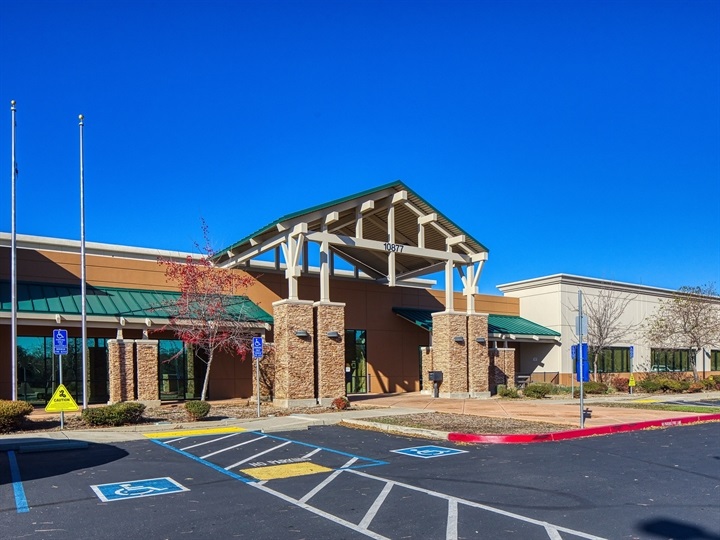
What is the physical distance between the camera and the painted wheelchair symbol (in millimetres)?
9312

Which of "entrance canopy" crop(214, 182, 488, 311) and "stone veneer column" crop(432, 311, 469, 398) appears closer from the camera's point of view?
"entrance canopy" crop(214, 182, 488, 311)

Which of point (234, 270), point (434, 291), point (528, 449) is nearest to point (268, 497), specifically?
point (528, 449)

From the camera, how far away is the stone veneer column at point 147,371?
75.5ft

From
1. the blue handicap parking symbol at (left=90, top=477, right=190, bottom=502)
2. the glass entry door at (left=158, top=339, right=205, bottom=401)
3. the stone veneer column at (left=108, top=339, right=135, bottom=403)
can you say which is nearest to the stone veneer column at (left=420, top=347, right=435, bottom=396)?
the glass entry door at (left=158, top=339, right=205, bottom=401)

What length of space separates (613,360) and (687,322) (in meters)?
4.83

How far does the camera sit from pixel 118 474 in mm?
10914

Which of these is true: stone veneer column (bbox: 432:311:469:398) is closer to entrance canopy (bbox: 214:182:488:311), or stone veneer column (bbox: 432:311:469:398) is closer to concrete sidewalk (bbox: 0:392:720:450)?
entrance canopy (bbox: 214:182:488:311)

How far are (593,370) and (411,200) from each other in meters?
17.5

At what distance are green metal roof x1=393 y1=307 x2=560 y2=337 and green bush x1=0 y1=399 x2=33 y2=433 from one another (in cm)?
1849

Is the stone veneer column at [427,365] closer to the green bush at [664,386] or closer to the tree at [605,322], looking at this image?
the green bush at [664,386]

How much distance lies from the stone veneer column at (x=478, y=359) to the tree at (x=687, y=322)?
16265mm

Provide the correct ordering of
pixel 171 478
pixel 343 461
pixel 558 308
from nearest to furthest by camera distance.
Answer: pixel 171 478, pixel 343 461, pixel 558 308

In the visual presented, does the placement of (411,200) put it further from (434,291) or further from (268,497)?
(268,497)

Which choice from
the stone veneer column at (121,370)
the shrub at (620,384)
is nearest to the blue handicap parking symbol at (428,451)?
the stone veneer column at (121,370)
